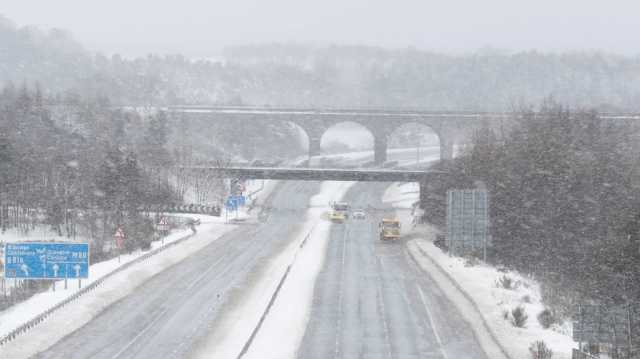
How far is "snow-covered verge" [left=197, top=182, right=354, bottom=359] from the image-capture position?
3641 cm

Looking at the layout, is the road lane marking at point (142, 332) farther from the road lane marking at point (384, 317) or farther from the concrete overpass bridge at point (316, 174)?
the concrete overpass bridge at point (316, 174)

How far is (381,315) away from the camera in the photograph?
145 feet

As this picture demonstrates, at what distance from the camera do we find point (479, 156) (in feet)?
297

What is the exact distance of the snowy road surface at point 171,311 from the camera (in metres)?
35.8

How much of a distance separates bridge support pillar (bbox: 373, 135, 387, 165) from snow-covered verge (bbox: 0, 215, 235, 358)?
9699 cm

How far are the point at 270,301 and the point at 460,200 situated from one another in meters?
21.1

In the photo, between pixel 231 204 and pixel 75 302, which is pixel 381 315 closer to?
pixel 75 302

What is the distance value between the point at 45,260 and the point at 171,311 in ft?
20.0

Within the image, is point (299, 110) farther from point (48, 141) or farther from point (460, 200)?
point (460, 200)

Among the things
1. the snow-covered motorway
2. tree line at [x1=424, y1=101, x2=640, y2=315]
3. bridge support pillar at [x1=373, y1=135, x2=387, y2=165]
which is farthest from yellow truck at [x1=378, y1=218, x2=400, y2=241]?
bridge support pillar at [x1=373, y1=135, x2=387, y2=165]

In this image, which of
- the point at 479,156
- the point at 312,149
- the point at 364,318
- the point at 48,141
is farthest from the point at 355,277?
the point at 312,149

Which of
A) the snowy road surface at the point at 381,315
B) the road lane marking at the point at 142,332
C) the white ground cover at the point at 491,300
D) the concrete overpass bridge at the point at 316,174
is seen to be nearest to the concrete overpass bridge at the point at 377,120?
the concrete overpass bridge at the point at 316,174

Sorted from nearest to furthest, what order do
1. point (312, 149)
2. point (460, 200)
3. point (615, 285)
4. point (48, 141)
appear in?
1. point (615, 285)
2. point (460, 200)
3. point (48, 141)
4. point (312, 149)

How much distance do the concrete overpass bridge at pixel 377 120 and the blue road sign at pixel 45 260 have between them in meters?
121
